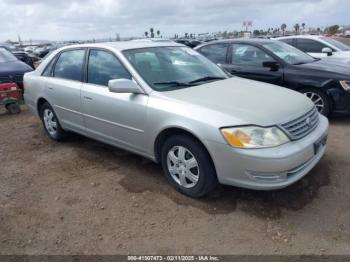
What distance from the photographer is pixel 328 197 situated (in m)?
3.50

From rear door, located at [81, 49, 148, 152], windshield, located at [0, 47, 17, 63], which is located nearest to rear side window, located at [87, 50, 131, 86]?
rear door, located at [81, 49, 148, 152]

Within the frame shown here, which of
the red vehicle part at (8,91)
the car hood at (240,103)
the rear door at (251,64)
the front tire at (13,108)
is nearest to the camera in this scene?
the car hood at (240,103)

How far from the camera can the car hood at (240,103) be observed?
315cm

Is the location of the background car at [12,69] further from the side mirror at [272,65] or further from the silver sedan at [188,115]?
the side mirror at [272,65]

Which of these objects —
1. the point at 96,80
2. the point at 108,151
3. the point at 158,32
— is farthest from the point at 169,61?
the point at 158,32

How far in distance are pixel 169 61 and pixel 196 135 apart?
1.41 m

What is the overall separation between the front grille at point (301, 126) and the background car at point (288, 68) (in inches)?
98.9

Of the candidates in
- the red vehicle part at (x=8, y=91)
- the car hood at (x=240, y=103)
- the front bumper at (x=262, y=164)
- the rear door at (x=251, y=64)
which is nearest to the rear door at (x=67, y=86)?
the car hood at (x=240, y=103)

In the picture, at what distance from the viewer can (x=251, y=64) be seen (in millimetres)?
6840

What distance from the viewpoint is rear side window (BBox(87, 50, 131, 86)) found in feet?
13.4

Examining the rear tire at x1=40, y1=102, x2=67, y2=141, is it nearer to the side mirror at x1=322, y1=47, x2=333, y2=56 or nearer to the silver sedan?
the silver sedan

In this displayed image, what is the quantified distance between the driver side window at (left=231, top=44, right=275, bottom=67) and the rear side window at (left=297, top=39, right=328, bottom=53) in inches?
153

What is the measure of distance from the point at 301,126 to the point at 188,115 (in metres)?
1.13

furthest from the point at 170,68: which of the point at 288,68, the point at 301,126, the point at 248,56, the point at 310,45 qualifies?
the point at 310,45
